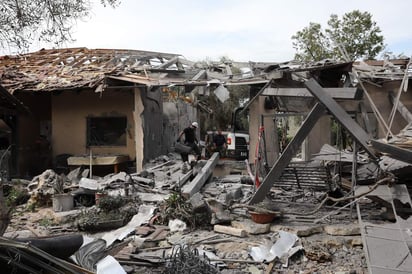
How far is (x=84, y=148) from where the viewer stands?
15.2 meters

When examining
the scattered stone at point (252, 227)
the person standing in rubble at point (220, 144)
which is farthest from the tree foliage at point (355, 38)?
the scattered stone at point (252, 227)

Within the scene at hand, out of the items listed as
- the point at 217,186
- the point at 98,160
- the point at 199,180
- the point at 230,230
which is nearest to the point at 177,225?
the point at 230,230

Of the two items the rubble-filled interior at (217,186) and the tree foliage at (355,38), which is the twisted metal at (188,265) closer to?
the rubble-filled interior at (217,186)

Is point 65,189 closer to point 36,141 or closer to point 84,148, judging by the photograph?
point 84,148

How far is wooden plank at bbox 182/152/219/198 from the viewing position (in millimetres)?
9989

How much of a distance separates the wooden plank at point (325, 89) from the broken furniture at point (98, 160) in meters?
7.30

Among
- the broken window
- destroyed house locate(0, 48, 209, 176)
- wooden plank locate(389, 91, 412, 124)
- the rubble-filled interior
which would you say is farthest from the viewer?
the broken window

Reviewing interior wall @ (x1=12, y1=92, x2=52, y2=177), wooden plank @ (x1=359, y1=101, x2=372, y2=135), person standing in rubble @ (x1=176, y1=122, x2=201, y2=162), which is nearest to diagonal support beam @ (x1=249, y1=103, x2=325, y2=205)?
wooden plank @ (x1=359, y1=101, x2=372, y2=135)

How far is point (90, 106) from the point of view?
15125 mm

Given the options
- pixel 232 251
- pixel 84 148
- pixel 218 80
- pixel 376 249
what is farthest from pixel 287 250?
pixel 84 148

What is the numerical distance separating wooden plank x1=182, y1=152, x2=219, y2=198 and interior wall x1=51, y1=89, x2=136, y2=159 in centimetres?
312

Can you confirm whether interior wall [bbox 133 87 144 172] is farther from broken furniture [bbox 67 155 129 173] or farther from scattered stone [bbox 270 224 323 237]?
scattered stone [bbox 270 224 323 237]

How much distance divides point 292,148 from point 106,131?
8911mm

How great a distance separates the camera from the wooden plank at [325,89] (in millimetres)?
7176
